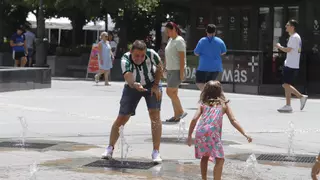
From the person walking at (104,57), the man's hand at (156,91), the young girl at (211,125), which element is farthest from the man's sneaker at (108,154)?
the person walking at (104,57)

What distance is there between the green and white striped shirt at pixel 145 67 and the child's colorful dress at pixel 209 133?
Result: 6.12 ft

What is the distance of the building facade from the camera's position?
70.7 ft

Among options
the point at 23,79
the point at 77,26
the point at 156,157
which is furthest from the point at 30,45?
the point at 156,157

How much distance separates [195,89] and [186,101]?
5371 millimetres

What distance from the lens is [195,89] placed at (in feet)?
76.9

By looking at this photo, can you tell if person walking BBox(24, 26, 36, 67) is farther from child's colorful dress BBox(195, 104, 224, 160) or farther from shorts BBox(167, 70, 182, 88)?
child's colorful dress BBox(195, 104, 224, 160)

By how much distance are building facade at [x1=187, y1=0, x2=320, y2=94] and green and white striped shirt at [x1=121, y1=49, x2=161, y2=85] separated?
1248 cm

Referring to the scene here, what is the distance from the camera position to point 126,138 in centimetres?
1113

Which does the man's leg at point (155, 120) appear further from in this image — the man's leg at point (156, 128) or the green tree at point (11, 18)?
the green tree at point (11, 18)

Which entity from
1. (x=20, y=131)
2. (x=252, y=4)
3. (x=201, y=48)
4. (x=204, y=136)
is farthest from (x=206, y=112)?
(x=252, y=4)

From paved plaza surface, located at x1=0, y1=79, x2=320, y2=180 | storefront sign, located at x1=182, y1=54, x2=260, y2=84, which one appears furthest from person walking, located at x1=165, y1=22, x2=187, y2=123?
storefront sign, located at x1=182, y1=54, x2=260, y2=84

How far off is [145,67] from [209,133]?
205 cm

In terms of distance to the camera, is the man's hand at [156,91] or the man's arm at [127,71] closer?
the man's arm at [127,71]

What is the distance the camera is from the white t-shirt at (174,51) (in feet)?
42.3
